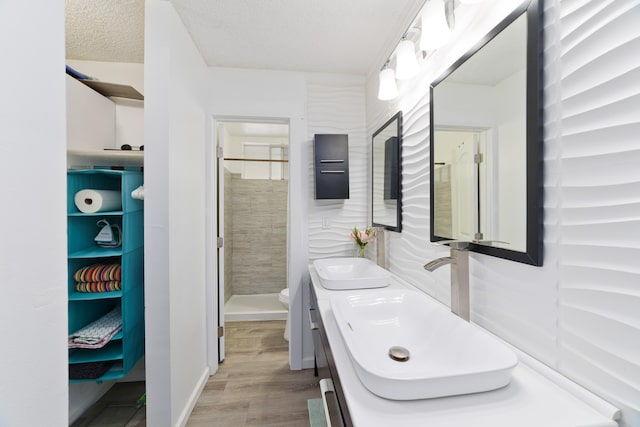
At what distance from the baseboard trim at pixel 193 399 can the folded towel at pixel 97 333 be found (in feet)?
2.04

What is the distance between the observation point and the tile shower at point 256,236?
358 cm

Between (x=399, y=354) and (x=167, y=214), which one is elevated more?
(x=167, y=214)

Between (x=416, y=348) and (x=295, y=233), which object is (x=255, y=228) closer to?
(x=295, y=233)

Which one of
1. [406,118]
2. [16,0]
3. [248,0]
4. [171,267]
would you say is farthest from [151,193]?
[406,118]

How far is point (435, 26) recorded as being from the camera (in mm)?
1090

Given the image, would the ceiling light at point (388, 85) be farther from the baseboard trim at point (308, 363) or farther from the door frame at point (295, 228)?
the baseboard trim at point (308, 363)

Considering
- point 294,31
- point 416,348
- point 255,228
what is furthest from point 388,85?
point 255,228

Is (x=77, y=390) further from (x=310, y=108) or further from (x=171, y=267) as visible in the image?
(x=310, y=108)

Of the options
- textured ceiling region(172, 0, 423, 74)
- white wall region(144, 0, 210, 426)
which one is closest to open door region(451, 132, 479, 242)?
textured ceiling region(172, 0, 423, 74)

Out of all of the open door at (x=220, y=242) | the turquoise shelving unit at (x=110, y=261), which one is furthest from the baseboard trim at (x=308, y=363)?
the turquoise shelving unit at (x=110, y=261)

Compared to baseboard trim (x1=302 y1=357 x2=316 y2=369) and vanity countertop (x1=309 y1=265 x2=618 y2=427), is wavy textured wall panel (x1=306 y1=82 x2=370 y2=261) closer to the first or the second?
baseboard trim (x1=302 y1=357 x2=316 y2=369)

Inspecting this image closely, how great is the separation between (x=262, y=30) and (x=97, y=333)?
6.87ft

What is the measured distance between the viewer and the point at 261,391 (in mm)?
1886

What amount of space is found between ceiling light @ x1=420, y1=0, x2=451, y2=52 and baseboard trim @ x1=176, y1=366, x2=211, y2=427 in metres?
2.35
